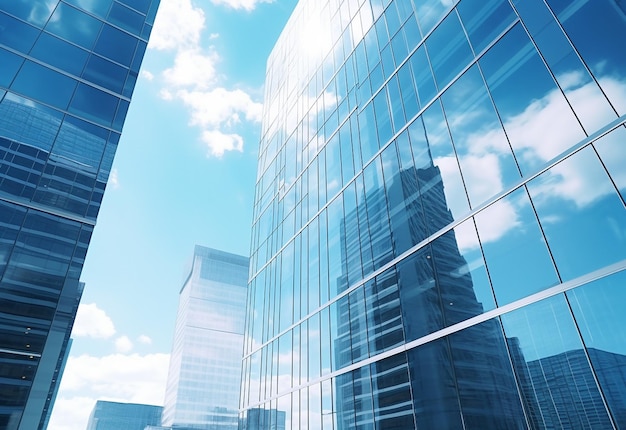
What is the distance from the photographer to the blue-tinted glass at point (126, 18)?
1014 inches

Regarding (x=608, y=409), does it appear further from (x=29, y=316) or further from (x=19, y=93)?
(x=19, y=93)

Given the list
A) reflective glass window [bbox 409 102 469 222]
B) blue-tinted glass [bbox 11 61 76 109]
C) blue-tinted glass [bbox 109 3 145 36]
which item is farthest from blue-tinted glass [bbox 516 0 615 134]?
blue-tinted glass [bbox 109 3 145 36]

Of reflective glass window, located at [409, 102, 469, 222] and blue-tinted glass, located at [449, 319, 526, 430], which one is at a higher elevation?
reflective glass window, located at [409, 102, 469, 222]

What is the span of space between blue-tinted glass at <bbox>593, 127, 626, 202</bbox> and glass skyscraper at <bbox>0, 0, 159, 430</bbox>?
20275mm

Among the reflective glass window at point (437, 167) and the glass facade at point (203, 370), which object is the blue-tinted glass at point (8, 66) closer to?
the reflective glass window at point (437, 167)

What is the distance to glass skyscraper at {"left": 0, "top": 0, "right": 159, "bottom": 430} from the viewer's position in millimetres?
16359

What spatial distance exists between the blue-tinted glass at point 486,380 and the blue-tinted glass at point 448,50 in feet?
33.4

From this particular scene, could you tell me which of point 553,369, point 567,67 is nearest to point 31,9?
point 567,67

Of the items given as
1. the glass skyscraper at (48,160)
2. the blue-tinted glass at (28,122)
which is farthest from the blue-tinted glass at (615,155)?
the blue-tinted glass at (28,122)

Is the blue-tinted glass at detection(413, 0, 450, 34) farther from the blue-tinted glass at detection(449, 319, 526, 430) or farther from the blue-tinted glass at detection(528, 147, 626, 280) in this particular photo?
the blue-tinted glass at detection(449, 319, 526, 430)

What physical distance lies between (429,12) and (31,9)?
21.2 meters

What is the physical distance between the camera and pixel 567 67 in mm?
11695

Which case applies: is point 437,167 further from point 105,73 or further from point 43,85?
point 43,85

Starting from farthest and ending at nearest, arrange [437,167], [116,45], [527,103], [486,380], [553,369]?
[116,45]
[437,167]
[527,103]
[486,380]
[553,369]
